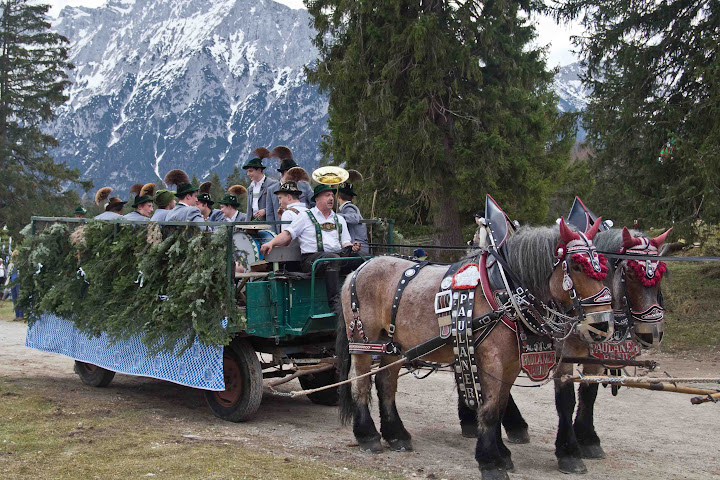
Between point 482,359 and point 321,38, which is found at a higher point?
point 321,38

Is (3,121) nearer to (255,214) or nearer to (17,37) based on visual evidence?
(17,37)

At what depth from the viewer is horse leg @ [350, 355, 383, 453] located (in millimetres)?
6277

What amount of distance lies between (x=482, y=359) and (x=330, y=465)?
1.51 meters

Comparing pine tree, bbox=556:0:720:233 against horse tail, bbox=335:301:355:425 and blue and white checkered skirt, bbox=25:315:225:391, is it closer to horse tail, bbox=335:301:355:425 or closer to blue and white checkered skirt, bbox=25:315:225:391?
horse tail, bbox=335:301:355:425

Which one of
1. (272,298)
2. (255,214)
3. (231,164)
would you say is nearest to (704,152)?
(255,214)

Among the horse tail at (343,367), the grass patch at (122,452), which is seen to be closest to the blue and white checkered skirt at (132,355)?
the grass patch at (122,452)

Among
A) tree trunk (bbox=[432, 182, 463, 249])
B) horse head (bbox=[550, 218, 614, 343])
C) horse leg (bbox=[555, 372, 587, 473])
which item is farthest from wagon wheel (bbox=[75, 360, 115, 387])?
tree trunk (bbox=[432, 182, 463, 249])

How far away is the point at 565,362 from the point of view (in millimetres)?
5699

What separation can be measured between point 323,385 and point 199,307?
2.19m

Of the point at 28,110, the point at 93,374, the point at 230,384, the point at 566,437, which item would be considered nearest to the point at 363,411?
the point at 230,384

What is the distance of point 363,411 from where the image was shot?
6336 mm

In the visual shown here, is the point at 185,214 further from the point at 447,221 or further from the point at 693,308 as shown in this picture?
the point at 693,308

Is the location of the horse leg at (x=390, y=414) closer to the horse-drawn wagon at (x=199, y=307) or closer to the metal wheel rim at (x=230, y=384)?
the horse-drawn wagon at (x=199, y=307)

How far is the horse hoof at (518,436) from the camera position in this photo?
6660 millimetres
